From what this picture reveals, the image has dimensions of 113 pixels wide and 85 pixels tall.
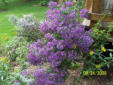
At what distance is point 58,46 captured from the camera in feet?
5.99

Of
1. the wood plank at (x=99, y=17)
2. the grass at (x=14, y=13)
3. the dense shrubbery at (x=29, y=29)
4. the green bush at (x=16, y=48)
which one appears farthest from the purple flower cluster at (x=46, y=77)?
the grass at (x=14, y=13)

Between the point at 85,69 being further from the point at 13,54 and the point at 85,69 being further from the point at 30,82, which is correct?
the point at 13,54

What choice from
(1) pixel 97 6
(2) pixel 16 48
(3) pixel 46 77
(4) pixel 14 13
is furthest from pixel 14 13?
(3) pixel 46 77

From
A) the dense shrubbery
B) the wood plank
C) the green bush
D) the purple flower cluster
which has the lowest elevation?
the green bush

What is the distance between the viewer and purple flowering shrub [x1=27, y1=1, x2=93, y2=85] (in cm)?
185

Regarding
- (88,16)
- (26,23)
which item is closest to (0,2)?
(26,23)

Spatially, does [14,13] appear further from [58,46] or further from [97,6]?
[58,46]

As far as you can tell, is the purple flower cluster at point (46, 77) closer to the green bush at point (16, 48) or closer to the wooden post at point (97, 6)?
the wooden post at point (97, 6)

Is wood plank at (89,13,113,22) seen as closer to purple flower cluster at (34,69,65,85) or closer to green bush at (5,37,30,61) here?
purple flower cluster at (34,69,65,85)

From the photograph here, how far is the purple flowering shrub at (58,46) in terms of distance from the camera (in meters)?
1.85

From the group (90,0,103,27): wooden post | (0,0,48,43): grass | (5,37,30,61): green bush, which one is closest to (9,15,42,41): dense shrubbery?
(5,37,30,61): green bush

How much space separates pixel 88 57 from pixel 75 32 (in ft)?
2.11

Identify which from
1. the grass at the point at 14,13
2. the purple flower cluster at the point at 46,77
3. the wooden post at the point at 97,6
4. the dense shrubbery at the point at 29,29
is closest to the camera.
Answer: the purple flower cluster at the point at 46,77

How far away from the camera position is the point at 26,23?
3.85 meters
